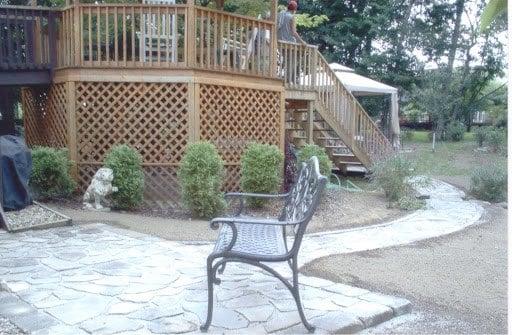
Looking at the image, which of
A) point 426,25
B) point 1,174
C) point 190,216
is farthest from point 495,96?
point 1,174

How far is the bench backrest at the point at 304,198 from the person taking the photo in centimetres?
321

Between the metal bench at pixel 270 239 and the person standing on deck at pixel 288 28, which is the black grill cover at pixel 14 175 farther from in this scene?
the person standing on deck at pixel 288 28

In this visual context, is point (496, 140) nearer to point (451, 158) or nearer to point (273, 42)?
point (451, 158)

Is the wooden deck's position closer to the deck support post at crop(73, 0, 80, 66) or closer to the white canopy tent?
the deck support post at crop(73, 0, 80, 66)

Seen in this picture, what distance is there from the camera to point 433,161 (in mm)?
18312

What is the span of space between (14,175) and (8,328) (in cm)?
422

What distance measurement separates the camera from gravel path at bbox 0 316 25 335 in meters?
3.10

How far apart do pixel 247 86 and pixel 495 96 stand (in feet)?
74.6

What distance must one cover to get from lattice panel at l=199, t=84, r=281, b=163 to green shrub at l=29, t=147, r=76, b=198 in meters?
2.20

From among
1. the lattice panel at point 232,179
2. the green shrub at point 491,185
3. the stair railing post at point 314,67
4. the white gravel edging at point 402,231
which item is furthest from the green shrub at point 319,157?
the green shrub at point 491,185

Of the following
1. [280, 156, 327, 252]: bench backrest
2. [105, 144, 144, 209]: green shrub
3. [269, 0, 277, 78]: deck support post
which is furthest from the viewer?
[269, 0, 277, 78]: deck support post

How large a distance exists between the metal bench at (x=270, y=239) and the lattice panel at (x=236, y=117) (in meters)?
4.41

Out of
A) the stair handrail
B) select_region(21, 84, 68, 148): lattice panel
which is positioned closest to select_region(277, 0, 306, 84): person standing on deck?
the stair handrail

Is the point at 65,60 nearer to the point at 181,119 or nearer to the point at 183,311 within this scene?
the point at 181,119
